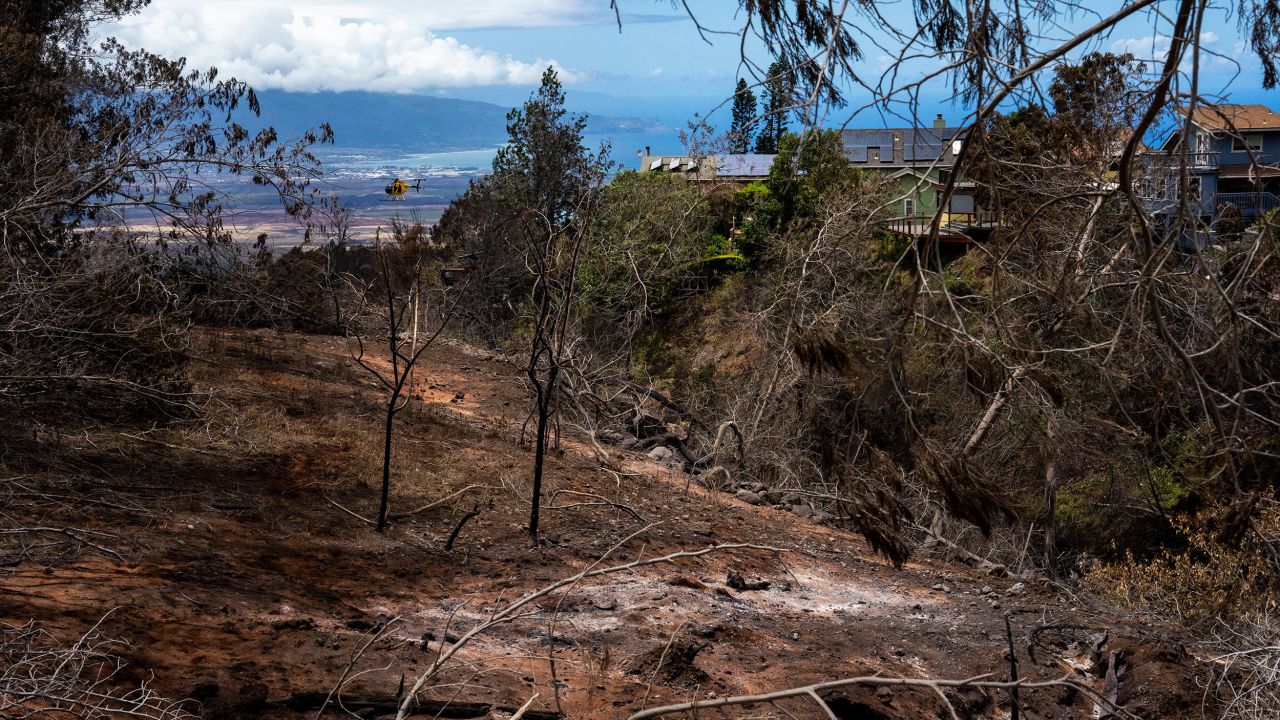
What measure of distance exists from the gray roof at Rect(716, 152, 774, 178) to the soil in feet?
89.7

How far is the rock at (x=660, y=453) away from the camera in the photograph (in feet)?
45.7

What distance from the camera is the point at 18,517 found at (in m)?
6.52

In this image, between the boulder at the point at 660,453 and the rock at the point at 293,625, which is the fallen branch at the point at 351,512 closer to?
the rock at the point at 293,625

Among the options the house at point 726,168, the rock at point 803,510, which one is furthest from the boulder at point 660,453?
the house at point 726,168

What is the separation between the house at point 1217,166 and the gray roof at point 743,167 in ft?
52.1

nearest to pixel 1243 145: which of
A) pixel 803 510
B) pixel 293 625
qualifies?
pixel 293 625

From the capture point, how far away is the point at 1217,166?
11.6 m

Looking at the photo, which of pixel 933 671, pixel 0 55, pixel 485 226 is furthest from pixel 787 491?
pixel 485 226

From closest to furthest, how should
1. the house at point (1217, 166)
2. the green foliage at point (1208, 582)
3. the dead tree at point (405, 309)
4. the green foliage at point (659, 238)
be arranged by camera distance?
the house at point (1217, 166) < the green foliage at point (1208, 582) < the dead tree at point (405, 309) < the green foliage at point (659, 238)

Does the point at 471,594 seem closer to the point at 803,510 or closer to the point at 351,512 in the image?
the point at 351,512

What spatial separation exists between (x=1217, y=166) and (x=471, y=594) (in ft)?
31.6

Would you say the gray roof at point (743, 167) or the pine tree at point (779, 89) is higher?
the gray roof at point (743, 167)

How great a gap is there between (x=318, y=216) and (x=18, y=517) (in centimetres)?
578

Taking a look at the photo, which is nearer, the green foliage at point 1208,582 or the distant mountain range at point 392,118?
the green foliage at point 1208,582
